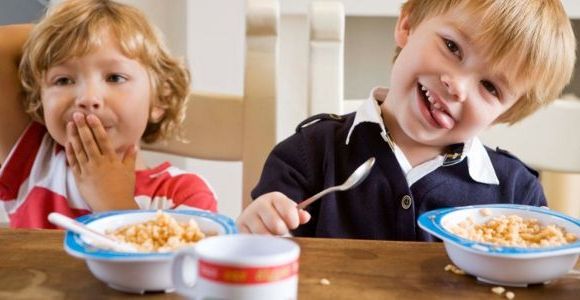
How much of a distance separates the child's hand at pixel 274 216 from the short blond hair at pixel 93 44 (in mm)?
481

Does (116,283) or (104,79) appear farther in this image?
(104,79)

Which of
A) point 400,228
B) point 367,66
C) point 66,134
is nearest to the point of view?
point 400,228

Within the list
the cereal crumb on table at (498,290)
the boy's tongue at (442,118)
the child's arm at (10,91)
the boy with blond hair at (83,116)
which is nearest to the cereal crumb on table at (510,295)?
the cereal crumb on table at (498,290)

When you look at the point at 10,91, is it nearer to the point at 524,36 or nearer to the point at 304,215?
the point at 304,215

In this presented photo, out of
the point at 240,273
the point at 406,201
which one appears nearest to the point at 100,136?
the point at 406,201

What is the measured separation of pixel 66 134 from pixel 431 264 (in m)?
0.69

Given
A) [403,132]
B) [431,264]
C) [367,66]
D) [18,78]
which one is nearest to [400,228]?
[403,132]

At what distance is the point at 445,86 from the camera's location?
105cm

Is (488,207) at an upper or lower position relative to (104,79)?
lower

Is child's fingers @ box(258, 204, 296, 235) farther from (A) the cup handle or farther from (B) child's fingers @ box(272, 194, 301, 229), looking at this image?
(A) the cup handle

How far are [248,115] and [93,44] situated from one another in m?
0.29

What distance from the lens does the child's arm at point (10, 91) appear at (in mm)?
1298

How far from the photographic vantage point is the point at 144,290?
0.72m

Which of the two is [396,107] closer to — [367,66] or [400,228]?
[400,228]
